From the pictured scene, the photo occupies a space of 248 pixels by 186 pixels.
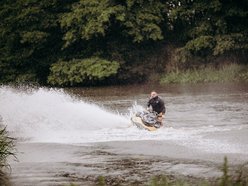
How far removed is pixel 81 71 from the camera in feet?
144

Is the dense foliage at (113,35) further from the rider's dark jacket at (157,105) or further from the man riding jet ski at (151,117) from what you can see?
the man riding jet ski at (151,117)

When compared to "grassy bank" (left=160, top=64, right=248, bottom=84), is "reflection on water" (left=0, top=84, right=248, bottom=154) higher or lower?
lower

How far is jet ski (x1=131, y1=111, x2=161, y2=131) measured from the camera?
20.9 meters

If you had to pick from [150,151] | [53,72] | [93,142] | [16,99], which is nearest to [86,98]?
[16,99]

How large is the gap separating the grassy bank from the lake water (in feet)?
14.9

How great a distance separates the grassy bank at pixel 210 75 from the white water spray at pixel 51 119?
1474 cm

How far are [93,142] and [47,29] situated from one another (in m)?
30.6

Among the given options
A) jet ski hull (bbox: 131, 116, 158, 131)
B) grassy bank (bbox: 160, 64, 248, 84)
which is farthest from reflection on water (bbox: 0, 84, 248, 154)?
grassy bank (bbox: 160, 64, 248, 84)

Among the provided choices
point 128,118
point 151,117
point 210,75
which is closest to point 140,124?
point 151,117

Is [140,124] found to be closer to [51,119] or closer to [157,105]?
[157,105]

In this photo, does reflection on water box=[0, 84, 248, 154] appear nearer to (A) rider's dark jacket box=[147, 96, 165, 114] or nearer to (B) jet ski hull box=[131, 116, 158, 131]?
(B) jet ski hull box=[131, 116, 158, 131]

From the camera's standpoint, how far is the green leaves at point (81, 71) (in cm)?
4322

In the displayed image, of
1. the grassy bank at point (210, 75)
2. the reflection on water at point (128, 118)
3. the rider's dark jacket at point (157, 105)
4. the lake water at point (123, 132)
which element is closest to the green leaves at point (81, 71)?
the grassy bank at point (210, 75)

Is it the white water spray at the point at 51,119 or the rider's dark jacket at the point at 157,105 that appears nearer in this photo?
the white water spray at the point at 51,119
